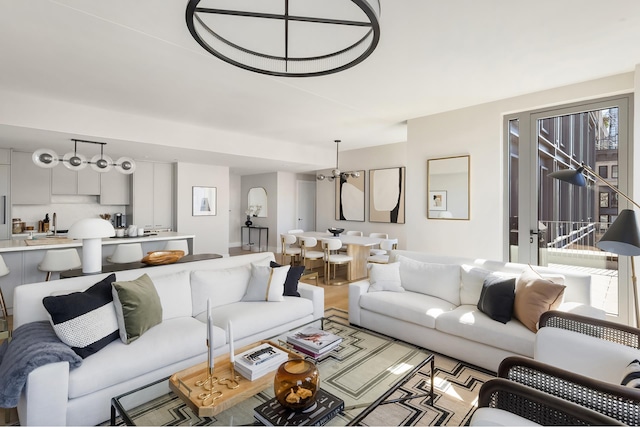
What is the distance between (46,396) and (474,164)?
4752mm

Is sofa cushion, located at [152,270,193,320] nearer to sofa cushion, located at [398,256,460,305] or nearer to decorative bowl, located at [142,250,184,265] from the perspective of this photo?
decorative bowl, located at [142,250,184,265]

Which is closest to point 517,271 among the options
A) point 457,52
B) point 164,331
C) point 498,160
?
point 498,160

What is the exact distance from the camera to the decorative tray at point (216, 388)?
1551 mm

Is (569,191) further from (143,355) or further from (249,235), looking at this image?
(249,235)

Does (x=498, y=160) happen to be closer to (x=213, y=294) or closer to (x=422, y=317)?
(x=422, y=317)

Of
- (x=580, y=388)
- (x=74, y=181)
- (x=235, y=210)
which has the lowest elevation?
(x=580, y=388)

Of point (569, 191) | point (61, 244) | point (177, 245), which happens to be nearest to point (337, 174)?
point (177, 245)

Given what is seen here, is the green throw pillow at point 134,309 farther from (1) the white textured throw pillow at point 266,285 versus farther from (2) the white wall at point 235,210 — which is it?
(2) the white wall at point 235,210

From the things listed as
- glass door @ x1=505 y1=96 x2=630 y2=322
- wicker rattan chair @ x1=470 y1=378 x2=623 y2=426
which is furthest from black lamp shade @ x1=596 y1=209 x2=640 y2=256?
glass door @ x1=505 y1=96 x2=630 y2=322

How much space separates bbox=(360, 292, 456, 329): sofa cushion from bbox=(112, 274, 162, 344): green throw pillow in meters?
2.02

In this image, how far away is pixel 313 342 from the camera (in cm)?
216

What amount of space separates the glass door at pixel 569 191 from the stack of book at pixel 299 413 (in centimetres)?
329

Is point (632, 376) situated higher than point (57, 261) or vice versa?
point (57, 261)

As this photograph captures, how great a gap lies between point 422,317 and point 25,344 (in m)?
2.87
